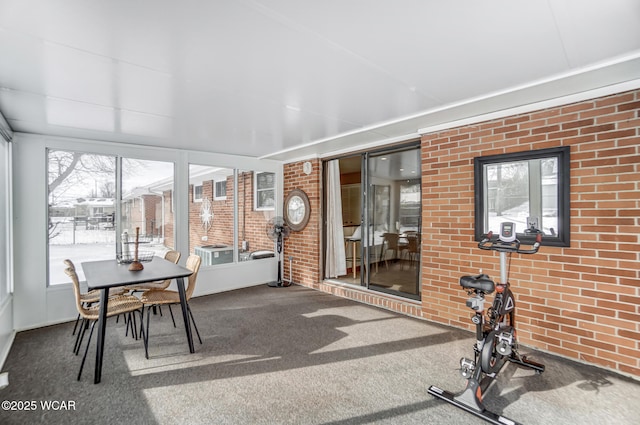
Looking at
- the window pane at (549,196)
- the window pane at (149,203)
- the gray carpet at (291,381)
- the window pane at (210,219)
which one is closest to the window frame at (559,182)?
the window pane at (549,196)

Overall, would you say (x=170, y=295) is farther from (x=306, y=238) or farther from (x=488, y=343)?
(x=488, y=343)

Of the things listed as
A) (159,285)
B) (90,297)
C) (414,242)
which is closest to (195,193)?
(159,285)

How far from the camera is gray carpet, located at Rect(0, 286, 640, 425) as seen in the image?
2131 mm

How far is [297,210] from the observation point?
598cm

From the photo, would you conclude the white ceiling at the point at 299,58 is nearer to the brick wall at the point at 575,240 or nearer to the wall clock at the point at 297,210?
the brick wall at the point at 575,240

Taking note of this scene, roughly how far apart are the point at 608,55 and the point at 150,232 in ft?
18.4

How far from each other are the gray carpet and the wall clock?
7.76ft

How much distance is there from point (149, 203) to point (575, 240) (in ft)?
18.0

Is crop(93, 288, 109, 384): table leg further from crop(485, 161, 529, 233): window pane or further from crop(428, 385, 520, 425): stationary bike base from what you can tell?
crop(485, 161, 529, 233): window pane

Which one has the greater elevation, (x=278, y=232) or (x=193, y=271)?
(x=278, y=232)

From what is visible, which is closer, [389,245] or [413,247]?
[413,247]

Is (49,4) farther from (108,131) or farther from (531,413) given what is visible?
(531,413)

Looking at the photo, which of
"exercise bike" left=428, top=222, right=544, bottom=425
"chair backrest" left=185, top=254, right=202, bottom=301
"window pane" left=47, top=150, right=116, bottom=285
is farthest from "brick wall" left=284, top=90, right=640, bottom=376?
"window pane" left=47, top=150, right=116, bottom=285

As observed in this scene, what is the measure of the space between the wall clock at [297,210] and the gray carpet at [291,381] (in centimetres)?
237
